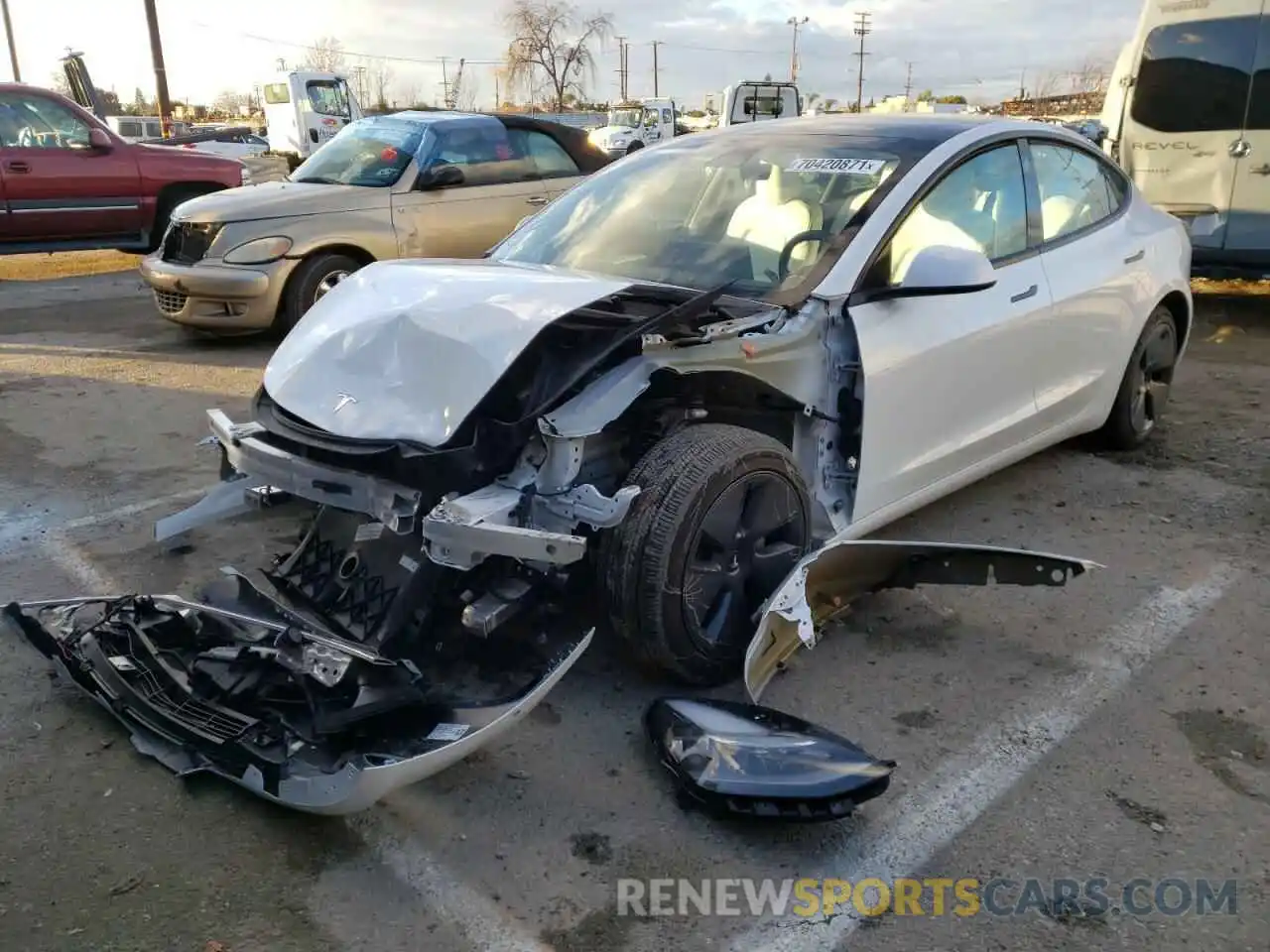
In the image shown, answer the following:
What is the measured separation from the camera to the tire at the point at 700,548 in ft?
9.10

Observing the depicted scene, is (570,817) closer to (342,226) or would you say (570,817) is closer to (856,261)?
(856,261)

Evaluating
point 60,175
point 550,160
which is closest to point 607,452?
point 550,160

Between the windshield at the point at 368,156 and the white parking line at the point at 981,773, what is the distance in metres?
6.26

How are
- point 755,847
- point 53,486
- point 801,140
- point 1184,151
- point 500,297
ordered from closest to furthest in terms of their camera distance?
point 755,847 → point 500,297 → point 801,140 → point 53,486 → point 1184,151

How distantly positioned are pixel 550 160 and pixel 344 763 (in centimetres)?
719

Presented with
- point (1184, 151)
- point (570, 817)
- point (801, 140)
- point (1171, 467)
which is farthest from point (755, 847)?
point (1184, 151)

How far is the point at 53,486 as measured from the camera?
4812 millimetres

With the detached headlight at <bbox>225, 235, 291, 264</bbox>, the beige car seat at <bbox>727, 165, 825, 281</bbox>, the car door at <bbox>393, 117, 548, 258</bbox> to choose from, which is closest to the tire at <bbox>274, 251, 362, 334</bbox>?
the detached headlight at <bbox>225, 235, 291, 264</bbox>

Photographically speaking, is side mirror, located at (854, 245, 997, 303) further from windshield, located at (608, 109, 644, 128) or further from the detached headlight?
windshield, located at (608, 109, 644, 128)

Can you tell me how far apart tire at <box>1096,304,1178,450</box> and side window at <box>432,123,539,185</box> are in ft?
16.9

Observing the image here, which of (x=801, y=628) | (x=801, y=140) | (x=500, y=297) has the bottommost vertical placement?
(x=801, y=628)

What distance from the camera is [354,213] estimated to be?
7598 mm

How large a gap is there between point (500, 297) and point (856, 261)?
116cm

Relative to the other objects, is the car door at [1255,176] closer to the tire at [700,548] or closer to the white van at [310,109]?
the tire at [700,548]
